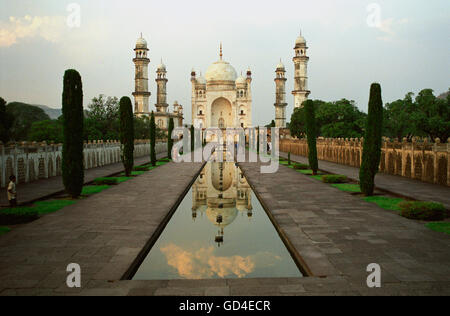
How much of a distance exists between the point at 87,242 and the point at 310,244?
273cm

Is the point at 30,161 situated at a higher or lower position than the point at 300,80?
lower

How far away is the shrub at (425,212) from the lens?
576 cm

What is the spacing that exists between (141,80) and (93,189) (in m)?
39.5

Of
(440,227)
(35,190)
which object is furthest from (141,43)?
(440,227)

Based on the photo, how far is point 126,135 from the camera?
42.0 ft

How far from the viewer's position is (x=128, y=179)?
38.6 ft

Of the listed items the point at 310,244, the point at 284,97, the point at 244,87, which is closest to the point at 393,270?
the point at 310,244

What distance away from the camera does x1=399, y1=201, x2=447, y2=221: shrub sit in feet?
18.9

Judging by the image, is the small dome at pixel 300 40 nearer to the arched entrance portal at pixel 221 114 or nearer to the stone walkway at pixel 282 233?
the arched entrance portal at pixel 221 114

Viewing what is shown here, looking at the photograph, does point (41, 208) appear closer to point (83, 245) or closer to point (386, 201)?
point (83, 245)
